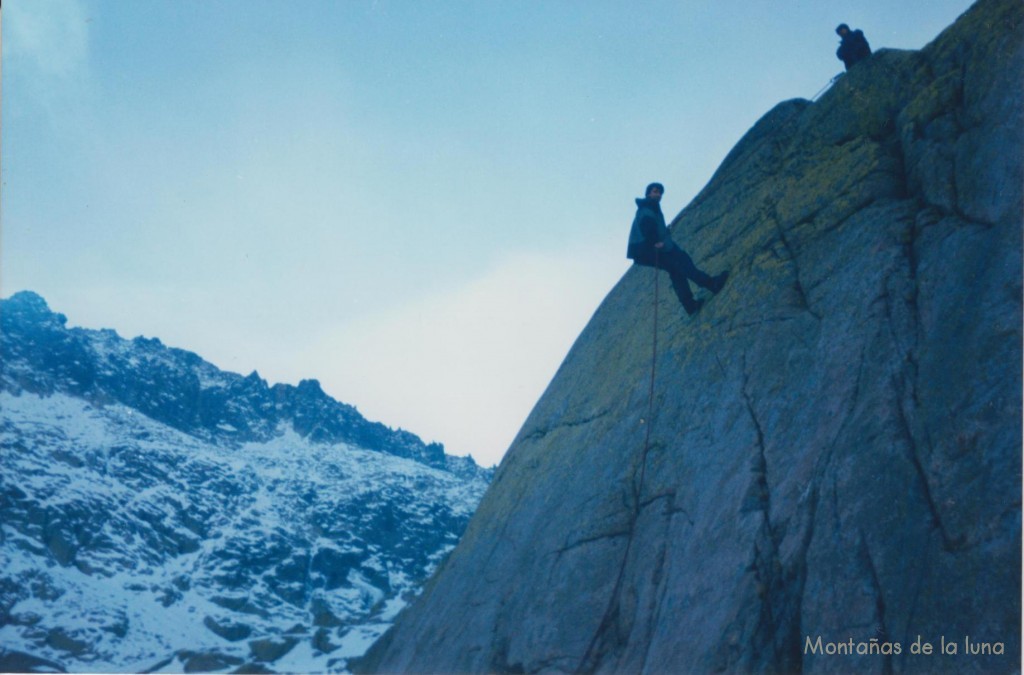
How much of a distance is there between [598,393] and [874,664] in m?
7.15

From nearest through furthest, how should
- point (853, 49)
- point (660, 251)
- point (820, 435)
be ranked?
1. point (820, 435)
2. point (660, 251)
3. point (853, 49)

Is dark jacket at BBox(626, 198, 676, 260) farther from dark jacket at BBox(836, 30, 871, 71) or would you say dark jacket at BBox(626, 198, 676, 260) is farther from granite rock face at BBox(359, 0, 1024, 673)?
dark jacket at BBox(836, 30, 871, 71)

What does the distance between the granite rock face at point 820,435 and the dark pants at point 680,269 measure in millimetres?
329

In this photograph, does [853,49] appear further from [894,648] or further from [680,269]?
[894,648]

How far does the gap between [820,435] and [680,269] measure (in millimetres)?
4022

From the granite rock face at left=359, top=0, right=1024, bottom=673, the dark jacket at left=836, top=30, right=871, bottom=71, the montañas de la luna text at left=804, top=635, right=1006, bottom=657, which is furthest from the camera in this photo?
the dark jacket at left=836, top=30, right=871, bottom=71

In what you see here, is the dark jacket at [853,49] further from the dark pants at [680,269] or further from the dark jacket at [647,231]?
the dark pants at [680,269]

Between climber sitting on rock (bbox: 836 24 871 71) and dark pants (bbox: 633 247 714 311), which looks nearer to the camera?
dark pants (bbox: 633 247 714 311)

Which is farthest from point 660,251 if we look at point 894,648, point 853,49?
point 894,648

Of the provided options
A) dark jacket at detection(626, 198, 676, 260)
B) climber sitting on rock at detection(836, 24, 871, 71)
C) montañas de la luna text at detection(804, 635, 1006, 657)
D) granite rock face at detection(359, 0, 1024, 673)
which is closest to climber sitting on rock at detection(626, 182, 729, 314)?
dark jacket at detection(626, 198, 676, 260)

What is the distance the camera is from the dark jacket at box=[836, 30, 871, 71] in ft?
37.8

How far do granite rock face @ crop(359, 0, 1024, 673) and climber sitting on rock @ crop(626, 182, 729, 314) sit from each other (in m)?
0.31

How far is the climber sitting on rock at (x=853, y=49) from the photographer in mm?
11531

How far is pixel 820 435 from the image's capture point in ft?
23.8
